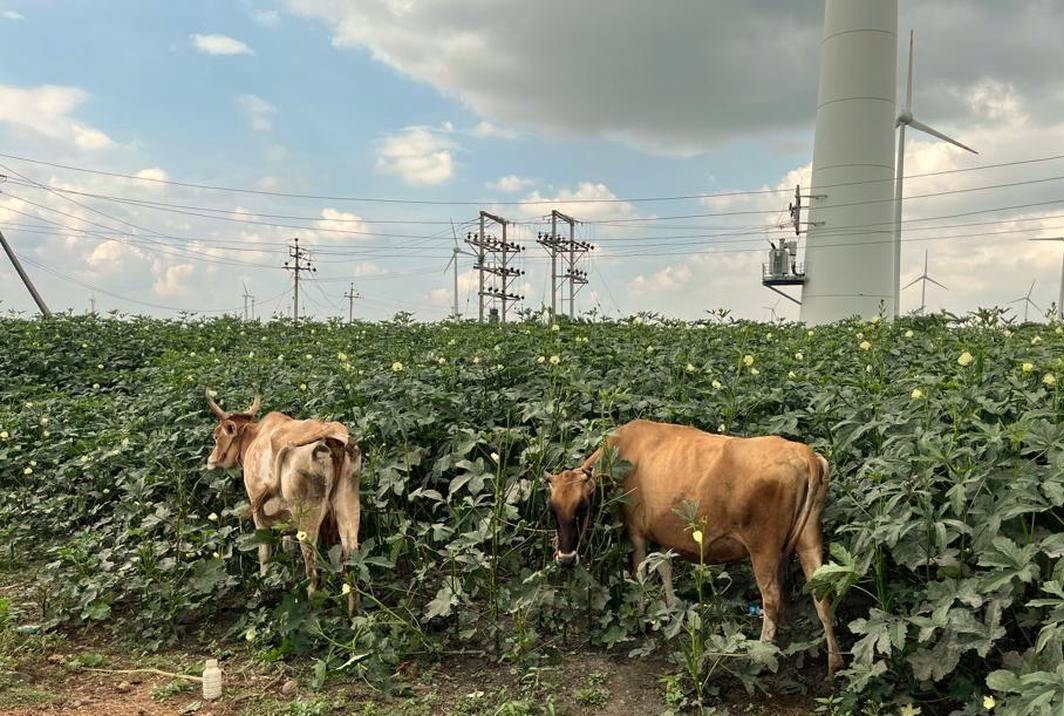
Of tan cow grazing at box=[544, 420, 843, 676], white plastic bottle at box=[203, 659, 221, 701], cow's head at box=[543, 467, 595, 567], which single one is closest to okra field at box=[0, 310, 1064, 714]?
tan cow grazing at box=[544, 420, 843, 676]

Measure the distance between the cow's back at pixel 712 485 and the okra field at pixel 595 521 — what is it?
0.72 feet

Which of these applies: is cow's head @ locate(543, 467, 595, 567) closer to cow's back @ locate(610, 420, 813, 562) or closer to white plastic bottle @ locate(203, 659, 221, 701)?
cow's back @ locate(610, 420, 813, 562)

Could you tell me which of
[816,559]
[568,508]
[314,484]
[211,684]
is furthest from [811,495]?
[211,684]

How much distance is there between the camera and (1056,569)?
339cm

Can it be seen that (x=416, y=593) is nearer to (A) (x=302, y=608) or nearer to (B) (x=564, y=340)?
(A) (x=302, y=608)

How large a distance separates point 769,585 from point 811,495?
565 mm

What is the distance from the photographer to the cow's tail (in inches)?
169

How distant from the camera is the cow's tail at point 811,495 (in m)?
4.29

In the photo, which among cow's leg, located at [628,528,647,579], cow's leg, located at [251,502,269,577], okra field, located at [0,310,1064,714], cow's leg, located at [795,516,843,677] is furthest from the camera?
cow's leg, located at [251,502,269,577]

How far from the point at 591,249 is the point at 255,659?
59515 mm

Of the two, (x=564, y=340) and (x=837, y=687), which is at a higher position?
(x=564, y=340)

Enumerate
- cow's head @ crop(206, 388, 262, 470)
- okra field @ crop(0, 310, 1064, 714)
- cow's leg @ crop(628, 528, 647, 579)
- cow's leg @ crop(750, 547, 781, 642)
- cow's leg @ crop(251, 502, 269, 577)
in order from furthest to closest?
cow's head @ crop(206, 388, 262, 470)
cow's leg @ crop(251, 502, 269, 577)
cow's leg @ crop(628, 528, 647, 579)
cow's leg @ crop(750, 547, 781, 642)
okra field @ crop(0, 310, 1064, 714)

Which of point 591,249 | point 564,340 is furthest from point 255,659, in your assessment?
point 591,249

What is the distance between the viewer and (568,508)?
4.73 m
